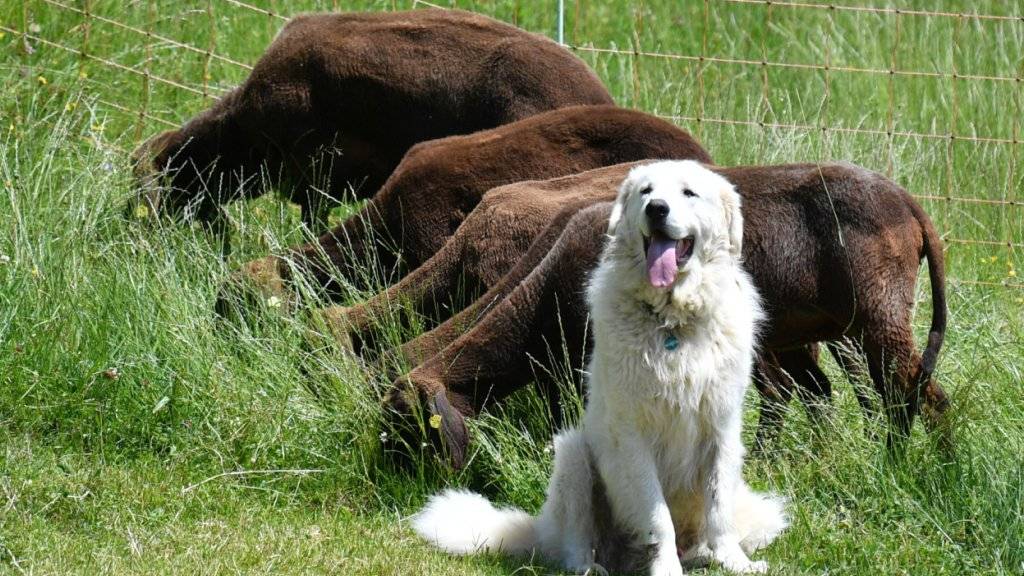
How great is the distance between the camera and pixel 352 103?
10688 millimetres

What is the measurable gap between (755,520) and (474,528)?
1.25 meters

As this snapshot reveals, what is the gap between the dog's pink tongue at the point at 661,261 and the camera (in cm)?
586

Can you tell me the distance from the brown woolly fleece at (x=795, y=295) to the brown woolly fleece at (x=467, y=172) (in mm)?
1639

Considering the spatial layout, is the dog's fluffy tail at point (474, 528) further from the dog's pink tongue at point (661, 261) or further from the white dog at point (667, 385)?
the dog's pink tongue at point (661, 261)

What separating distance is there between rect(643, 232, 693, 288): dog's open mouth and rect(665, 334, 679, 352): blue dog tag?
9.0 inches

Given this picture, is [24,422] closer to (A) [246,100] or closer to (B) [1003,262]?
(A) [246,100]

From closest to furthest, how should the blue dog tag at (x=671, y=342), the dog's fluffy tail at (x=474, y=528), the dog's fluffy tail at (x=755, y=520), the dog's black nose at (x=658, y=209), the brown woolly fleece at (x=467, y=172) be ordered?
the dog's black nose at (x=658, y=209) < the blue dog tag at (x=671, y=342) < the dog's fluffy tail at (x=755, y=520) < the dog's fluffy tail at (x=474, y=528) < the brown woolly fleece at (x=467, y=172)

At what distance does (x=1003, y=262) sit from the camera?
11.1 meters

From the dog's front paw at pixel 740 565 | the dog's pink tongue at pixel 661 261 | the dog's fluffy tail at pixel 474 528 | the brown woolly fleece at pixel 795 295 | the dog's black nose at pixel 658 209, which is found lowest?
the dog's fluffy tail at pixel 474 528

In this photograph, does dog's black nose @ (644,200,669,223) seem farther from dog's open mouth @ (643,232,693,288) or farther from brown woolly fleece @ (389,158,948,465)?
brown woolly fleece @ (389,158,948,465)

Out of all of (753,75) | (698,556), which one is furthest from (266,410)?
(753,75)

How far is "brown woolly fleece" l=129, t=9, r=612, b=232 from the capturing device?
33.9 ft

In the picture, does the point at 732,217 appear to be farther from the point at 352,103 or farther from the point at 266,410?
the point at 352,103

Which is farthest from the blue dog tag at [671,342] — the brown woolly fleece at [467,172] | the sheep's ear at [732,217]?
the brown woolly fleece at [467,172]
